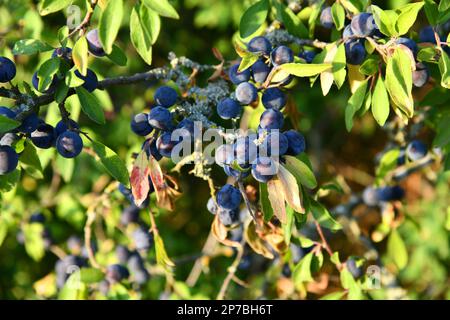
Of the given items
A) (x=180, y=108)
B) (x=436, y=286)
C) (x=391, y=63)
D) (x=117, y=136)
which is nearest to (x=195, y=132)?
(x=180, y=108)

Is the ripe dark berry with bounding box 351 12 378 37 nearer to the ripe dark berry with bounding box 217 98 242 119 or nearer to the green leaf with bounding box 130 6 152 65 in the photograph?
the ripe dark berry with bounding box 217 98 242 119

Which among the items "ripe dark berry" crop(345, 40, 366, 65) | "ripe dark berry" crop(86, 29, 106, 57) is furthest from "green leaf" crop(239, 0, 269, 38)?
"ripe dark berry" crop(86, 29, 106, 57)

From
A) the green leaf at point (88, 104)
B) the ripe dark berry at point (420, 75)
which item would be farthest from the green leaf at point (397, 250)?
the green leaf at point (88, 104)

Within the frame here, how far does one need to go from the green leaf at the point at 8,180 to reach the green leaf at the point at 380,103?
726 millimetres

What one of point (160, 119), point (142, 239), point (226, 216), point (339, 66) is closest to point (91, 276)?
point (142, 239)

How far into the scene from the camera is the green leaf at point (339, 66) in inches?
42.6

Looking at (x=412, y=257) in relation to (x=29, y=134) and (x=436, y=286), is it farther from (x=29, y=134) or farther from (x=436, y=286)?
(x=29, y=134)

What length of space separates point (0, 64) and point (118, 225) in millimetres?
874

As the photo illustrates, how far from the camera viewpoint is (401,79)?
1.00 meters

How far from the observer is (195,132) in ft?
3.51

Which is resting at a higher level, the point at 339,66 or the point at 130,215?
the point at 339,66

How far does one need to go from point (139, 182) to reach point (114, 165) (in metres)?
0.07

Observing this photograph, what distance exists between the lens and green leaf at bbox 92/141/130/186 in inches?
43.3

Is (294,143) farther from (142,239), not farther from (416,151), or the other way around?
(142,239)
